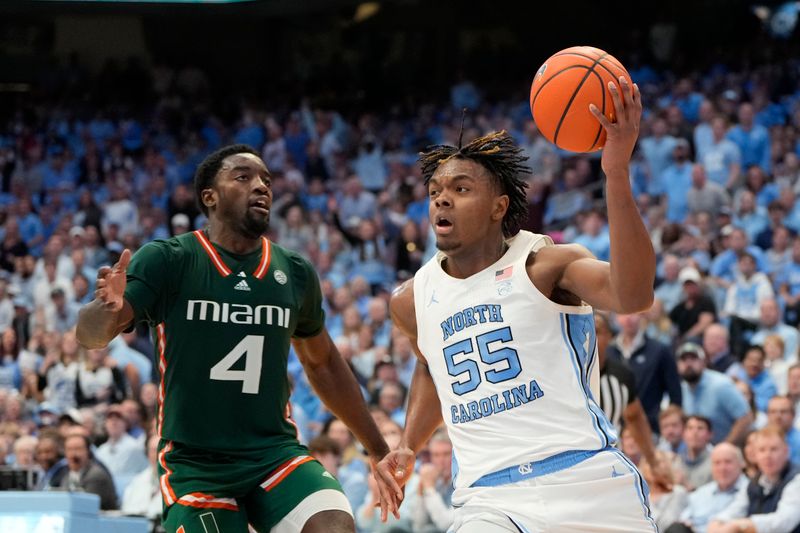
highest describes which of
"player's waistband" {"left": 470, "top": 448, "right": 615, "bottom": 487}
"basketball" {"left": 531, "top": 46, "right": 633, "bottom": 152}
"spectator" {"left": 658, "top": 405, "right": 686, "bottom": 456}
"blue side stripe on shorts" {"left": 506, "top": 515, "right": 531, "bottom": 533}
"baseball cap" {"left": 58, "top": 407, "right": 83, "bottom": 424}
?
"basketball" {"left": 531, "top": 46, "right": 633, "bottom": 152}

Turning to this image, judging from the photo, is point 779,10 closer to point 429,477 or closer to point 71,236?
point 71,236

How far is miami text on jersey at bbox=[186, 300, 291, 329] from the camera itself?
17.1 feet

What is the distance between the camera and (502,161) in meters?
4.78

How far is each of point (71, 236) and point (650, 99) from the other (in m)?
8.24

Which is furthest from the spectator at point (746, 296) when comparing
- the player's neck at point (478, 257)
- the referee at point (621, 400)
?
the player's neck at point (478, 257)

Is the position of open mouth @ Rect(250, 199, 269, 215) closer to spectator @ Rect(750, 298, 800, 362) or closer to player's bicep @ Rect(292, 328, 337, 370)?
player's bicep @ Rect(292, 328, 337, 370)

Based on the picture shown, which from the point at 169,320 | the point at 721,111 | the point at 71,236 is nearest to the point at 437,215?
the point at 169,320

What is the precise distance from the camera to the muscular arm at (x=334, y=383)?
570 centimetres

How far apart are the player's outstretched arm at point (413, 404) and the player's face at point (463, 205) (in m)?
0.43

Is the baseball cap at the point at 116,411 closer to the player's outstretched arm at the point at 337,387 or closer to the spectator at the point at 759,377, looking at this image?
the spectator at the point at 759,377

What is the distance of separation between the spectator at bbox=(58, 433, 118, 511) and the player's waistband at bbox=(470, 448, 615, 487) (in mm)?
6574

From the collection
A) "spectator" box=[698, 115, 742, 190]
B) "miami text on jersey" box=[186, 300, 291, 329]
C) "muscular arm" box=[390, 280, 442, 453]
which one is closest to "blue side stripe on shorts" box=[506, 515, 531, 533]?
"muscular arm" box=[390, 280, 442, 453]

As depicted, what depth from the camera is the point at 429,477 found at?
9469 millimetres

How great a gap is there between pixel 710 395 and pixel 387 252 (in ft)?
21.2
